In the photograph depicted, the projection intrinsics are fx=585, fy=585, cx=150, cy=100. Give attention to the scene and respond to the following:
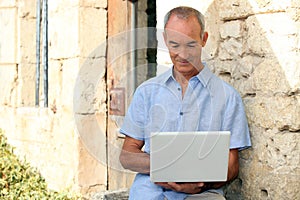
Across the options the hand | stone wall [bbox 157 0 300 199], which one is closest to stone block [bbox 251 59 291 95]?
stone wall [bbox 157 0 300 199]

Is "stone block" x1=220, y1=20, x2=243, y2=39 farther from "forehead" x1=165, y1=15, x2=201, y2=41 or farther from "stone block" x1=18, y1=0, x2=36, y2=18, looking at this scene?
"stone block" x1=18, y1=0, x2=36, y2=18

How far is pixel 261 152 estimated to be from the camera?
331cm

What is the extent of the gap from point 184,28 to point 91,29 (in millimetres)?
2495

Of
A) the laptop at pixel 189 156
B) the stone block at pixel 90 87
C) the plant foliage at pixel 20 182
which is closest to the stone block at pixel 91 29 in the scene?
the stone block at pixel 90 87

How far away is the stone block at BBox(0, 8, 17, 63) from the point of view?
6.70 metres

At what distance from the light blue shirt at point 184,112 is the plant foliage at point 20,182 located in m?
2.39

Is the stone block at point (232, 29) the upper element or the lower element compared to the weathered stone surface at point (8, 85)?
upper

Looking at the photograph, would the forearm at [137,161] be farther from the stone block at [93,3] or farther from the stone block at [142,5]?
the stone block at [142,5]

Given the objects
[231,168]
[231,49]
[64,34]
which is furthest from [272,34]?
[64,34]

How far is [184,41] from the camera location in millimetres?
3107

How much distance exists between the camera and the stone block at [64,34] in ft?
18.0

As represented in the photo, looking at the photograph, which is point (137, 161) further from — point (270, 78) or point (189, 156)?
point (270, 78)

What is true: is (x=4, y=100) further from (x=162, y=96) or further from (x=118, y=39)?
(x=162, y=96)

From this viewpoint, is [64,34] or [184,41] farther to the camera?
[64,34]
